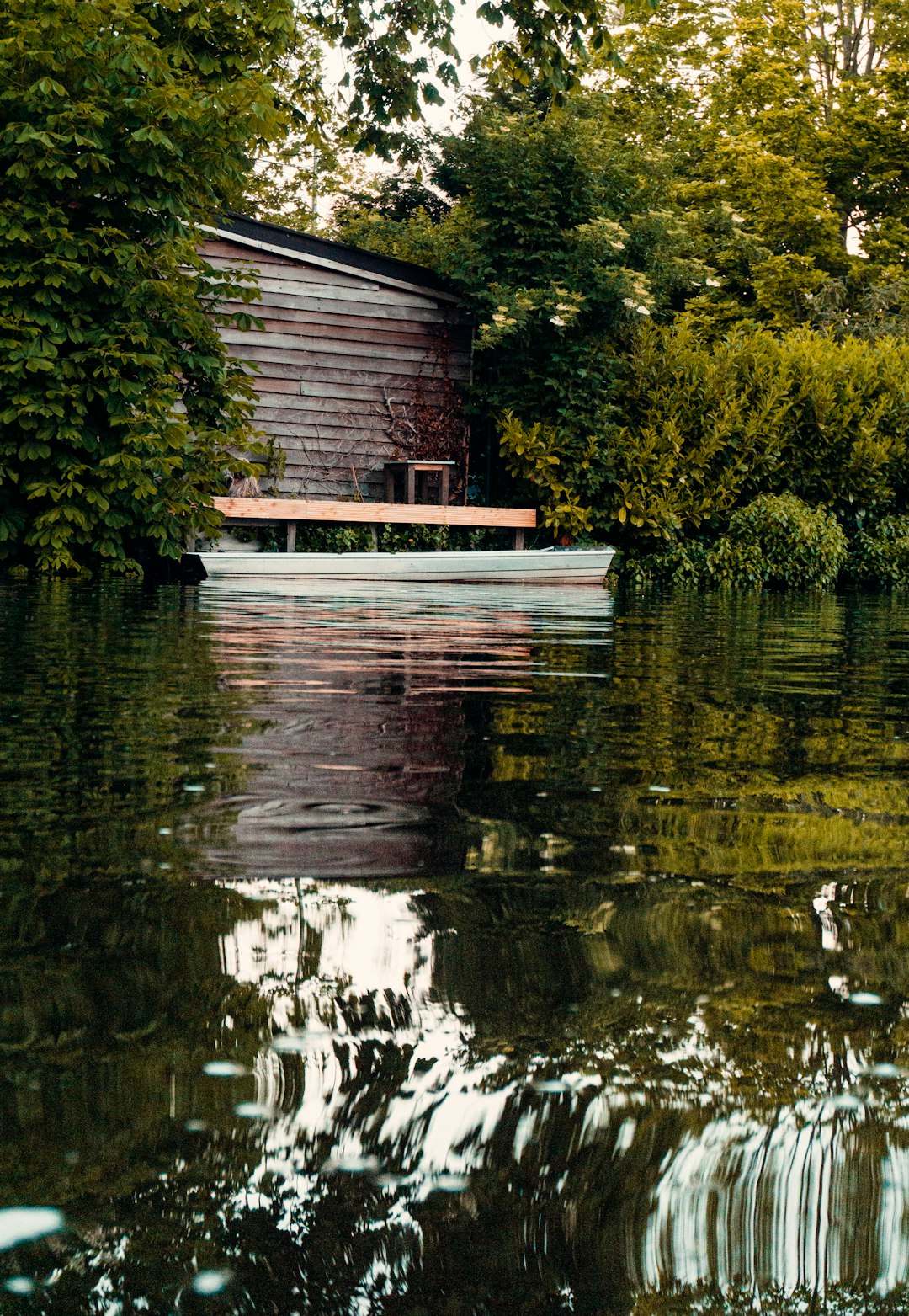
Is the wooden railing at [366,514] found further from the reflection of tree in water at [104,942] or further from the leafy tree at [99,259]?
the reflection of tree in water at [104,942]

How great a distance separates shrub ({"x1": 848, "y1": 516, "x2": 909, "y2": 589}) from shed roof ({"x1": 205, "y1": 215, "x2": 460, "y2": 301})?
7.09m

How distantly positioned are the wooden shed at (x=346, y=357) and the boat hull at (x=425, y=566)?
120 inches

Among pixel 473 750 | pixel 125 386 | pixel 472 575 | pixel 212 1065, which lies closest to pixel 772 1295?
pixel 212 1065

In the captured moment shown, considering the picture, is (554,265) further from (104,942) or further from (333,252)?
(104,942)

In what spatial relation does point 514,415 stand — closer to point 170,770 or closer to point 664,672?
point 664,672

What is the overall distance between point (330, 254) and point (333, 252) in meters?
0.06

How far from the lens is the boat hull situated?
14.0 metres

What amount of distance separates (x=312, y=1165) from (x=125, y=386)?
11.8 m

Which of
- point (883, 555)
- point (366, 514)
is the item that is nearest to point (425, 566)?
point (366, 514)

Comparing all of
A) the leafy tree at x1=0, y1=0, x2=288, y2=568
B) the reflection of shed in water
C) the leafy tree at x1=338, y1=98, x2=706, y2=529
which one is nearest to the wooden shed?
the leafy tree at x1=338, y1=98, x2=706, y2=529

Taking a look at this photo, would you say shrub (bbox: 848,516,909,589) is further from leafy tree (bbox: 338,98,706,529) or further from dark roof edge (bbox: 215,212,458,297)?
dark roof edge (bbox: 215,212,458,297)

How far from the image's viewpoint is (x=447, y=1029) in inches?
47.4

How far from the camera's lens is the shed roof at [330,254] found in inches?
704

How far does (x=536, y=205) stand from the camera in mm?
18328
